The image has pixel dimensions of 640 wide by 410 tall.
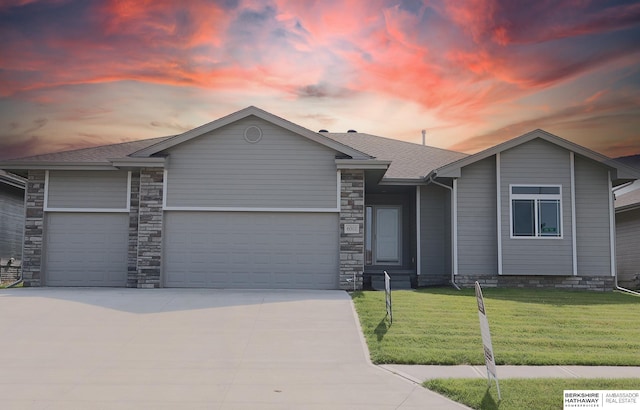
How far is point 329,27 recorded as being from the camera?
59.4 ft

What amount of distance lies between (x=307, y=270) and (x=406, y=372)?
8523 millimetres

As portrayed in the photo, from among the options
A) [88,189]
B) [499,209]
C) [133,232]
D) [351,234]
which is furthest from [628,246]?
[88,189]

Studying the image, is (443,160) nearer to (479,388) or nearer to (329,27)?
(329,27)

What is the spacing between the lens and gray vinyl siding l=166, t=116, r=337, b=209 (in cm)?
1692

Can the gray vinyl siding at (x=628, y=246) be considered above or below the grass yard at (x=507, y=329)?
above

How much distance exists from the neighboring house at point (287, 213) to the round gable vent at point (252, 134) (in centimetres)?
5

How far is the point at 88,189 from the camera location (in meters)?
17.8

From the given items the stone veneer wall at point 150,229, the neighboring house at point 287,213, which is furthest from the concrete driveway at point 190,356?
the neighboring house at point 287,213

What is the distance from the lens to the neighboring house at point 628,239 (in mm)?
23047

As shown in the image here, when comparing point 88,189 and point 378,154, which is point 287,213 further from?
point 88,189

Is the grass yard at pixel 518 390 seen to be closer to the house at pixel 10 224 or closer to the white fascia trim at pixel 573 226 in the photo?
the white fascia trim at pixel 573 226

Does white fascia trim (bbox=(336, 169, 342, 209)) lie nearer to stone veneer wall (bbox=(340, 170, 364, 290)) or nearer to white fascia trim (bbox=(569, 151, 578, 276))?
stone veneer wall (bbox=(340, 170, 364, 290))

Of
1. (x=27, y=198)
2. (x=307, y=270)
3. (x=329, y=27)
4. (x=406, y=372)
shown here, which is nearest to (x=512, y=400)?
(x=406, y=372)

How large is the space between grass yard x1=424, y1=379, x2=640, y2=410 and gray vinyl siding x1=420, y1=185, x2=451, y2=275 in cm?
1134
